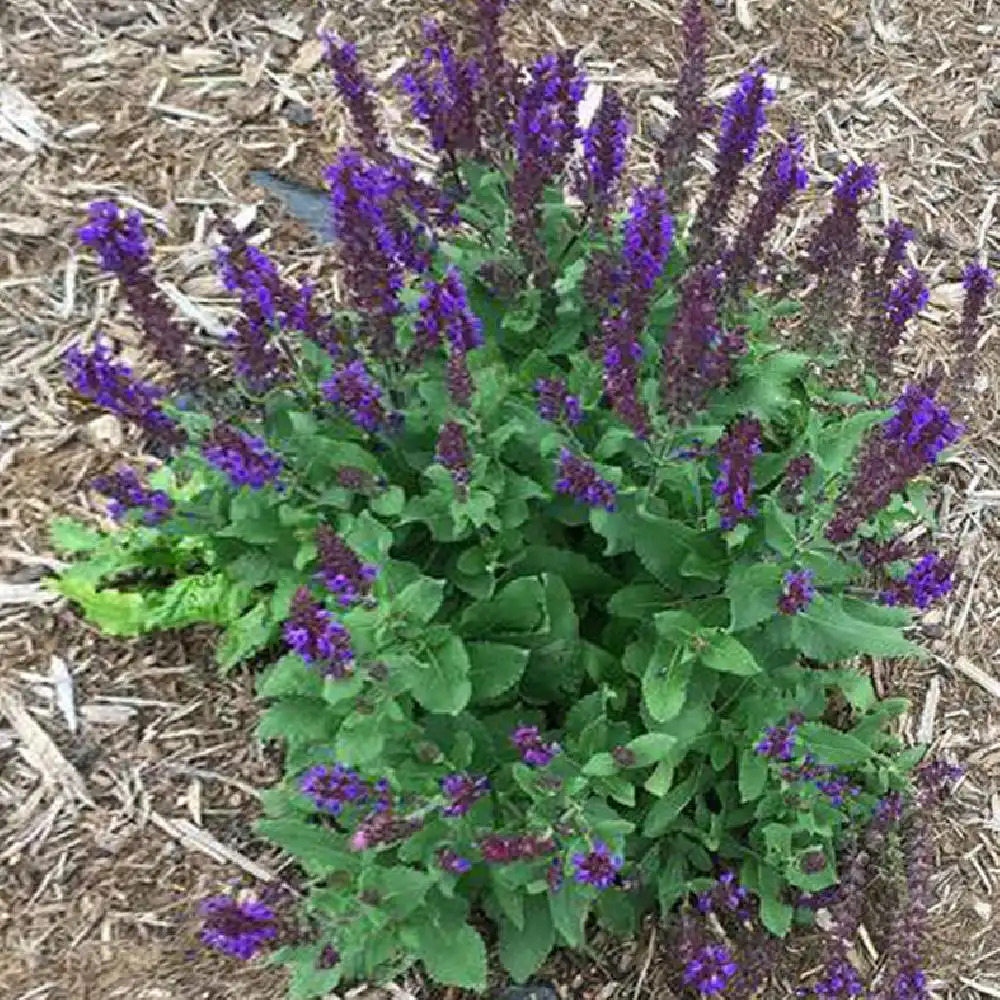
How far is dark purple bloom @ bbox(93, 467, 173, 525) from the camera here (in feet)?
11.2

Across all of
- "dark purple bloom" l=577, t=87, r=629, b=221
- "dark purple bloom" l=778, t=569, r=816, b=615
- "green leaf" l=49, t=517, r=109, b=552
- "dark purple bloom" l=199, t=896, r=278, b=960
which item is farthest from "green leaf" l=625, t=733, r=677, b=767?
"green leaf" l=49, t=517, r=109, b=552

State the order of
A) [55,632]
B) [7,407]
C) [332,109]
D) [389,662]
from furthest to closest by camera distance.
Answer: [332,109]
[7,407]
[55,632]
[389,662]

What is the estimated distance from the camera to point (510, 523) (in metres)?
3.46

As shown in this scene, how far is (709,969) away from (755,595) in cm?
95

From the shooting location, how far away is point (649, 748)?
11.1 feet

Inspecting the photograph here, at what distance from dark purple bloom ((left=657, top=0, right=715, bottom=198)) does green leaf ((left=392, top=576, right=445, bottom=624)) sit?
126 cm

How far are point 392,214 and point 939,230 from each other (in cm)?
287

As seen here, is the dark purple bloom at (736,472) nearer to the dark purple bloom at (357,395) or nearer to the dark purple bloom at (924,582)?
the dark purple bloom at (924,582)

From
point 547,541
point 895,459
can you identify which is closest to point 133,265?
point 547,541

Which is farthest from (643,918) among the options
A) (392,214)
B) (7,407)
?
(7,407)

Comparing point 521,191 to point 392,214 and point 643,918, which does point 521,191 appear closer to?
point 392,214

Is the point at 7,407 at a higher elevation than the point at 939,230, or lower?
lower

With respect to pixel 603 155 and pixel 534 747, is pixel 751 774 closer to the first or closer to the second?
pixel 534 747

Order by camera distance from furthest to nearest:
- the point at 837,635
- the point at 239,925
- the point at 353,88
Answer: the point at 353,88 → the point at 837,635 → the point at 239,925
